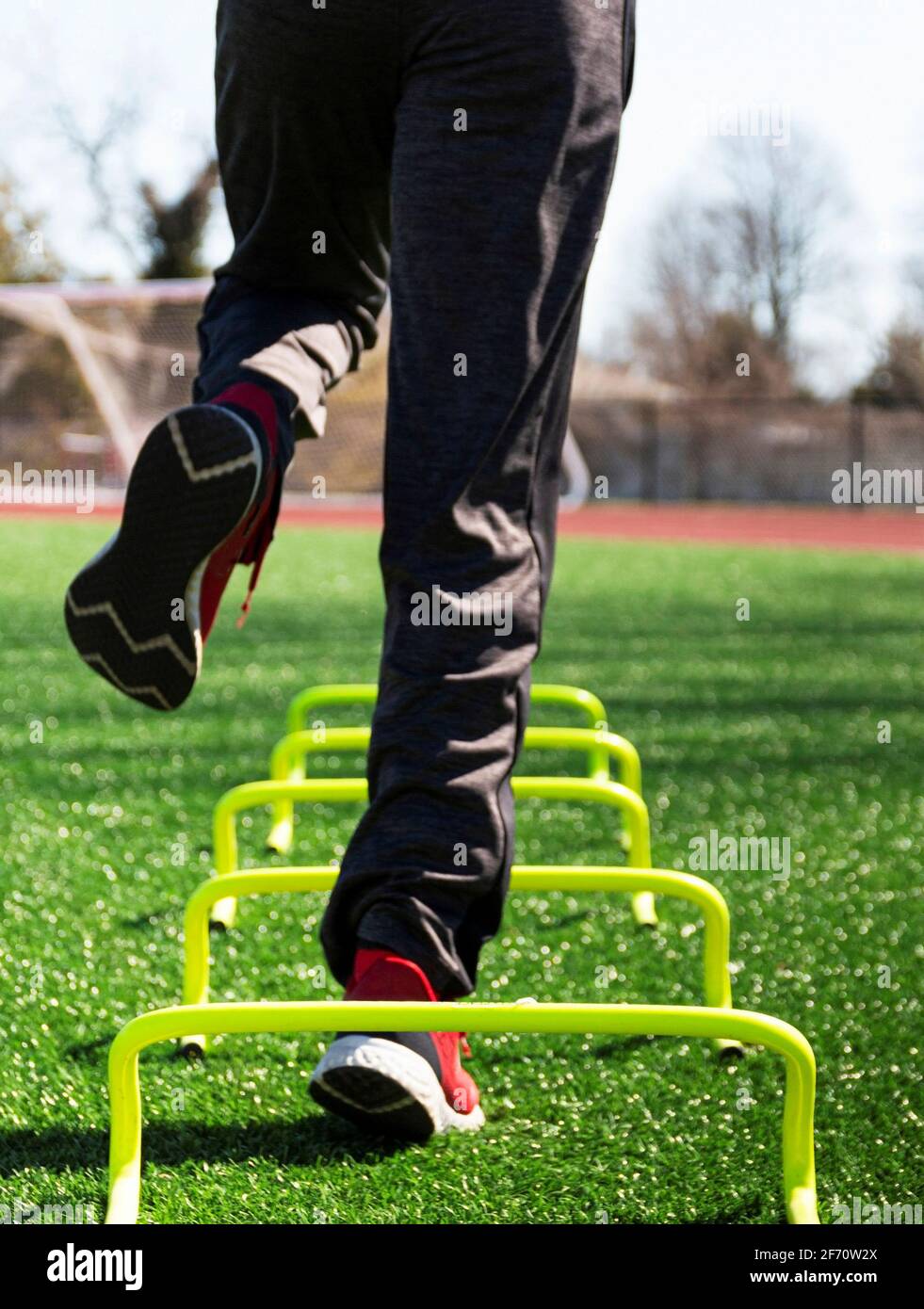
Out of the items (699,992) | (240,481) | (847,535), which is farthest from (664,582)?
(847,535)

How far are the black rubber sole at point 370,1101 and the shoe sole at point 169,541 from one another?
1.48ft

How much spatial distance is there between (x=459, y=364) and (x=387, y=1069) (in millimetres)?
709

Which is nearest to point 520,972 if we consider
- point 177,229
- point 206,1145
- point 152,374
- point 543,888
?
point 543,888

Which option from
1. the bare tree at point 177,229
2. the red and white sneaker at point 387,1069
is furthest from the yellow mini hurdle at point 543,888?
the bare tree at point 177,229

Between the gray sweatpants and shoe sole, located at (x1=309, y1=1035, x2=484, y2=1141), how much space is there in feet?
0.32

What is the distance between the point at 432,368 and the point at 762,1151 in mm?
906

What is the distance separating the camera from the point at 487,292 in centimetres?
151

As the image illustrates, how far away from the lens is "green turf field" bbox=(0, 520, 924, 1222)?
1.50 m

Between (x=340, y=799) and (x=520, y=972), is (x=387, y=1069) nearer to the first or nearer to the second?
(x=520, y=972)

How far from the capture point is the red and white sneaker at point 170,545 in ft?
5.09

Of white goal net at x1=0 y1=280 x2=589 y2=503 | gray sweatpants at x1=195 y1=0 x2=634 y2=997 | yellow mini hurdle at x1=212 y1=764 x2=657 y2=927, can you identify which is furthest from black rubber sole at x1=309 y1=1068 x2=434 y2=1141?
white goal net at x1=0 y1=280 x2=589 y2=503

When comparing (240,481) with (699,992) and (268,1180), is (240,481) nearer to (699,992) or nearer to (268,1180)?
(268,1180)

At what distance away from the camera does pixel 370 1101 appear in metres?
1.45

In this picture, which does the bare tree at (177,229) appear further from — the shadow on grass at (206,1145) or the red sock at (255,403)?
the shadow on grass at (206,1145)
